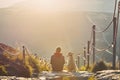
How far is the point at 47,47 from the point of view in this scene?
14638 cm

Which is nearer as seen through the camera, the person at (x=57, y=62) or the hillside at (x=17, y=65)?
the hillside at (x=17, y=65)

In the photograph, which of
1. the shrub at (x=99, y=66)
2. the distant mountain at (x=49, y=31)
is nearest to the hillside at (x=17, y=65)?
the shrub at (x=99, y=66)

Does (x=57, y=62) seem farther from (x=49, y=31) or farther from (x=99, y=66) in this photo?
(x=49, y=31)

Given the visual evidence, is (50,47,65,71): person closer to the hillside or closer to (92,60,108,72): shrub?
the hillside

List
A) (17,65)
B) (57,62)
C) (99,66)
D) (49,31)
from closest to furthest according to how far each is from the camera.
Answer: (17,65) → (99,66) → (57,62) → (49,31)

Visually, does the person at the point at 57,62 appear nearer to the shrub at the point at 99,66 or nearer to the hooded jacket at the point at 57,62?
the hooded jacket at the point at 57,62

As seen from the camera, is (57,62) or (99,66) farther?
(57,62)

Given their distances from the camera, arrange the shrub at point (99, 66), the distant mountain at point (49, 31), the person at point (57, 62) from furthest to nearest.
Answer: the distant mountain at point (49, 31)
the person at point (57, 62)
the shrub at point (99, 66)

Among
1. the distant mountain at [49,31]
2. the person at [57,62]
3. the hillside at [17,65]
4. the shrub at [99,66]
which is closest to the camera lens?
the hillside at [17,65]

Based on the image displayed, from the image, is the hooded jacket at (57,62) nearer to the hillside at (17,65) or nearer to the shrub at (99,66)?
the hillside at (17,65)

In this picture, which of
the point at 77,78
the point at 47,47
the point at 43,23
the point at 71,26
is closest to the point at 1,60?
the point at 77,78

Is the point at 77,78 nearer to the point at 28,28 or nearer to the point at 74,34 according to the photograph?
the point at 28,28

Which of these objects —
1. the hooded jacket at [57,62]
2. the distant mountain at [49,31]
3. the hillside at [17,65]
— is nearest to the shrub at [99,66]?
the hooded jacket at [57,62]

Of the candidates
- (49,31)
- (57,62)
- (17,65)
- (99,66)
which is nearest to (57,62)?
(57,62)
